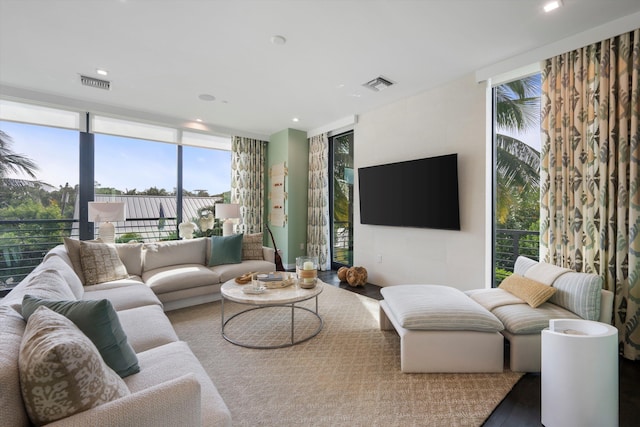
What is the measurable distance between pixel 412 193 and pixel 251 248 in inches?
92.1

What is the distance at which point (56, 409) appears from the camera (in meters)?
0.84

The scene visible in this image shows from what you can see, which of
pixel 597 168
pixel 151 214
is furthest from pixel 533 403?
pixel 151 214

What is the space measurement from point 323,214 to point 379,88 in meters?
2.44

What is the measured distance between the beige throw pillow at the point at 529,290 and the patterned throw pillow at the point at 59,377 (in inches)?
104

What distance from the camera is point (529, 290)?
231cm

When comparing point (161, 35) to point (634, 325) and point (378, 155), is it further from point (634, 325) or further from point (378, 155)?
point (634, 325)

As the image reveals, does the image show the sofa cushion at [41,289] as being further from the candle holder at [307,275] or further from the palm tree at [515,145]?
the palm tree at [515,145]

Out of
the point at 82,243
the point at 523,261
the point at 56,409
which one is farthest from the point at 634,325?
the point at 82,243

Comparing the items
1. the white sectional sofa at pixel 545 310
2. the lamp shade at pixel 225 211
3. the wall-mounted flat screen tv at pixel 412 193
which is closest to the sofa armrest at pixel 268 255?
the lamp shade at pixel 225 211

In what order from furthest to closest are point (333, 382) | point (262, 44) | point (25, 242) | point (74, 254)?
point (25, 242), point (74, 254), point (262, 44), point (333, 382)

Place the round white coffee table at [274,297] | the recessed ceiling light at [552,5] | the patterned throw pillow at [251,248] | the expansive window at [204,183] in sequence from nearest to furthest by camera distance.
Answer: the recessed ceiling light at [552,5] < the round white coffee table at [274,297] < the patterned throw pillow at [251,248] < the expansive window at [204,183]

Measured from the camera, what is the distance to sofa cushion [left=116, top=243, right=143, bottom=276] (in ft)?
11.1

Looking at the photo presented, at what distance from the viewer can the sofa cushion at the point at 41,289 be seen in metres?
1.43

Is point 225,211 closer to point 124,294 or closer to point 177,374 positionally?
point 124,294
